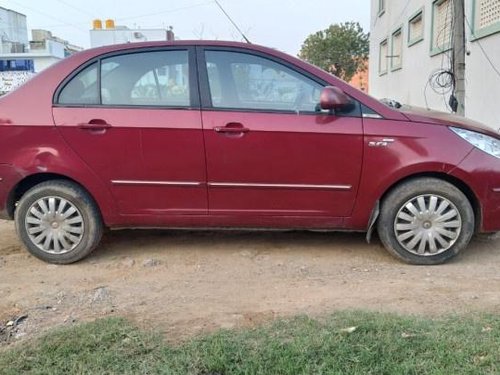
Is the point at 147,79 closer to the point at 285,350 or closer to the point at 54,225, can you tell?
the point at 54,225

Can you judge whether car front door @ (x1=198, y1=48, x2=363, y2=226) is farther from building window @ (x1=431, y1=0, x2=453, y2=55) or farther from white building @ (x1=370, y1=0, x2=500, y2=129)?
building window @ (x1=431, y1=0, x2=453, y2=55)

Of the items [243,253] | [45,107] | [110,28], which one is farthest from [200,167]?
[110,28]

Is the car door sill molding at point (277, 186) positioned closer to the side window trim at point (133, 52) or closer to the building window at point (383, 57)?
the side window trim at point (133, 52)

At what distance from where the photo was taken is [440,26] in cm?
1094

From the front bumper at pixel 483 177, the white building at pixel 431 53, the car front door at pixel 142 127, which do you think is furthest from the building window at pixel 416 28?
the car front door at pixel 142 127

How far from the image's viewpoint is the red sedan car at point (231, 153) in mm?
3896

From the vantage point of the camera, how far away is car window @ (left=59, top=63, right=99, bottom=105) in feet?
13.2

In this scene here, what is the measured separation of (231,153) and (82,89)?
1.30 metres

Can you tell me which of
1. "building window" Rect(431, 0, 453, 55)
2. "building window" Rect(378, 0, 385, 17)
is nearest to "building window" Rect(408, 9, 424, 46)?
"building window" Rect(431, 0, 453, 55)

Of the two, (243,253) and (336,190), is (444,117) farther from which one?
(243,253)

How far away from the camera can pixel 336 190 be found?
3988 mm

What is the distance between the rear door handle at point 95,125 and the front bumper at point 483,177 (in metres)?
2.67

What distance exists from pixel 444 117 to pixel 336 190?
41.7 inches

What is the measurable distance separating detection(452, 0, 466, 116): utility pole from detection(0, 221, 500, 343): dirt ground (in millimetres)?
2697
